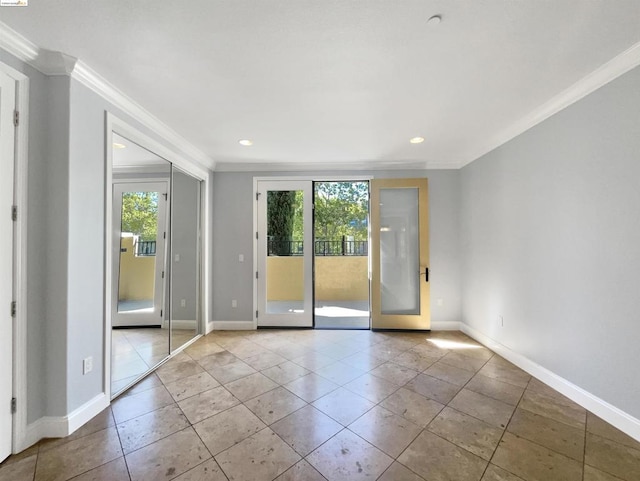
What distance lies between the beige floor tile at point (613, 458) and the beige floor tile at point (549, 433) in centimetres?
5

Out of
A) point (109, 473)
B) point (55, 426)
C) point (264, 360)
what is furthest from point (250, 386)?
point (55, 426)

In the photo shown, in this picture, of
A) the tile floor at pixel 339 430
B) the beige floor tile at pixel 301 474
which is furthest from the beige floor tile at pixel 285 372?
the beige floor tile at pixel 301 474

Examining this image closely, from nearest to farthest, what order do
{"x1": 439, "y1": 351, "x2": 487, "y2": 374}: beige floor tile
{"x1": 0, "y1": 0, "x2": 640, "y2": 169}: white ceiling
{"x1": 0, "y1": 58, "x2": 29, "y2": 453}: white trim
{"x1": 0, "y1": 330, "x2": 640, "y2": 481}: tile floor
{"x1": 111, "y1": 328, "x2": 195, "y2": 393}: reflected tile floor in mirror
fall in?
{"x1": 0, "y1": 0, "x2": 640, "y2": 169}: white ceiling, {"x1": 0, "y1": 330, "x2": 640, "y2": 481}: tile floor, {"x1": 0, "y1": 58, "x2": 29, "y2": 453}: white trim, {"x1": 111, "y1": 328, "x2": 195, "y2": 393}: reflected tile floor in mirror, {"x1": 439, "y1": 351, "x2": 487, "y2": 374}: beige floor tile

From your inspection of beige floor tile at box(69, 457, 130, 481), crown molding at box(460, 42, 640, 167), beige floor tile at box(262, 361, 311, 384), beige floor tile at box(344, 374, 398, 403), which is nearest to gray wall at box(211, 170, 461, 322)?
crown molding at box(460, 42, 640, 167)

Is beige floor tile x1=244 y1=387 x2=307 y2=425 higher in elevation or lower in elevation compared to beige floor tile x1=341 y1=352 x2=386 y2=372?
higher

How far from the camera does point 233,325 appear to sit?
13.4 ft

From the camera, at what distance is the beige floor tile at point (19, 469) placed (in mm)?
1477

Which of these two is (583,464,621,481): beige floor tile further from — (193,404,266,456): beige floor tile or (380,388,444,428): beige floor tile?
(193,404,266,456): beige floor tile

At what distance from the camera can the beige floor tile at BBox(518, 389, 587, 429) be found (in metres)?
1.94

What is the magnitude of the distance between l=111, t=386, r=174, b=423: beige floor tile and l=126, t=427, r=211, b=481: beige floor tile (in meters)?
0.47

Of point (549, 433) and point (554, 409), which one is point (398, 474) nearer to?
point (549, 433)

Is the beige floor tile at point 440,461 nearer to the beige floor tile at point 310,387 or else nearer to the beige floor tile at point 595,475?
the beige floor tile at point 595,475

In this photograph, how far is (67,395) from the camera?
1805 millimetres

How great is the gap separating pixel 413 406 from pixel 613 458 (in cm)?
115
